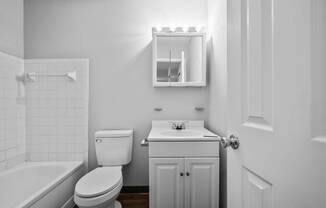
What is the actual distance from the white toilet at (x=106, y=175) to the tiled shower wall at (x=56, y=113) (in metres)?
0.35

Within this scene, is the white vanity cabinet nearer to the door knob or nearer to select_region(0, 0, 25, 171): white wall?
the door knob

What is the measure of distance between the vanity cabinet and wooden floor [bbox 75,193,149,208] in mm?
440

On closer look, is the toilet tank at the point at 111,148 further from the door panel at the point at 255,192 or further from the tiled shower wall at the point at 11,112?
the door panel at the point at 255,192

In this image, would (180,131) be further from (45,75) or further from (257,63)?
(45,75)

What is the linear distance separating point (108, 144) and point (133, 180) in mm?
582

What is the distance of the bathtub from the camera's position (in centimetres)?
134

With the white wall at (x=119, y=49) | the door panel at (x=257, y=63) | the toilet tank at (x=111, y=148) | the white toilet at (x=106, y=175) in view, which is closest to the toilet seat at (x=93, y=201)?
the white toilet at (x=106, y=175)

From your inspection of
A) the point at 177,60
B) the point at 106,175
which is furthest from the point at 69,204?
the point at 177,60

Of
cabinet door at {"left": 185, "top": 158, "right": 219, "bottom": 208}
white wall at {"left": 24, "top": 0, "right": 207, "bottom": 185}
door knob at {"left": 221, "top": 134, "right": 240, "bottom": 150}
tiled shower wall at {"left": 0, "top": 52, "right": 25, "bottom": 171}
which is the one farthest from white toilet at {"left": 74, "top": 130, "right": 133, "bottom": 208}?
door knob at {"left": 221, "top": 134, "right": 240, "bottom": 150}

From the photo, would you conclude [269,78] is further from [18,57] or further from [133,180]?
[18,57]

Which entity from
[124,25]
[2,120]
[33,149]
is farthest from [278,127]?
[33,149]

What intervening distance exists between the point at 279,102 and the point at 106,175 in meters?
1.49

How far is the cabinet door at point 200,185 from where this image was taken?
1413 mm

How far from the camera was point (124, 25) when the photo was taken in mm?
1980
